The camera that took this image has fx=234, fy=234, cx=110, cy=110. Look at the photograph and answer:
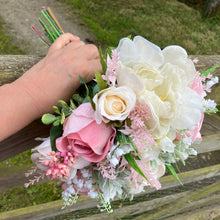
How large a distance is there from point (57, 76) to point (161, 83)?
0.36 meters

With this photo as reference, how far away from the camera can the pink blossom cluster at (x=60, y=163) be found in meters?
0.67

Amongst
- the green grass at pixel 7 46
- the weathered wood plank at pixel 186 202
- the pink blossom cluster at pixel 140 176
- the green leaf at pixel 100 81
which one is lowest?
the weathered wood plank at pixel 186 202

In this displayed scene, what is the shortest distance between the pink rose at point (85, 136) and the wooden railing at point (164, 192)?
32cm

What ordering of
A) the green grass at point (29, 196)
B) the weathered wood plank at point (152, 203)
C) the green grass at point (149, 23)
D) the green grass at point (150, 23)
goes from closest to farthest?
the weathered wood plank at point (152, 203) → the green grass at point (29, 196) → the green grass at point (149, 23) → the green grass at point (150, 23)

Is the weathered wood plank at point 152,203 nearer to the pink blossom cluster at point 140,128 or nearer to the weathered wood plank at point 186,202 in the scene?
the weathered wood plank at point 186,202

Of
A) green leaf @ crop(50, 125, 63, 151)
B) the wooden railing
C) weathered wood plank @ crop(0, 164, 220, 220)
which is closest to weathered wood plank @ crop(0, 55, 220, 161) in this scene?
the wooden railing

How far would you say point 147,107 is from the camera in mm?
656

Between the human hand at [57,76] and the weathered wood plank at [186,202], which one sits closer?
the human hand at [57,76]

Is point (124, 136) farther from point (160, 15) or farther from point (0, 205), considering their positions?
point (160, 15)

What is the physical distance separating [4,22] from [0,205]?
9.60 ft

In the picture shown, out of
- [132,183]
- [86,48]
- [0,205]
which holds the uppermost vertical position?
[86,48]

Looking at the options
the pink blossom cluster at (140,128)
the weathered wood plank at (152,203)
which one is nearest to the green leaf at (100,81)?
the pink blossom cluster at (140,128)

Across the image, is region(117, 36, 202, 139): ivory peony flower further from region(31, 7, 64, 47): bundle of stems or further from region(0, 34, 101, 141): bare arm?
region(31, 7, 64, 47): bundle of stems

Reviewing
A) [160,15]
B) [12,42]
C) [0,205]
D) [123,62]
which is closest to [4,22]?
[12,42]
